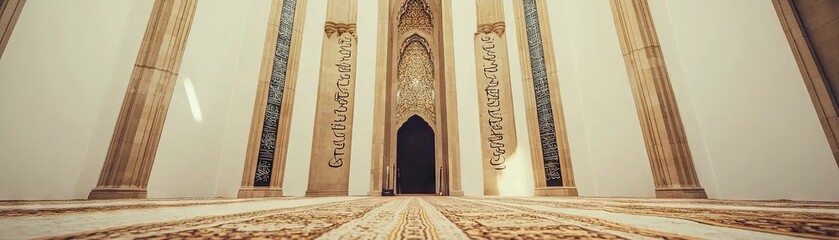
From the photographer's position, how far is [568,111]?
4367 mm

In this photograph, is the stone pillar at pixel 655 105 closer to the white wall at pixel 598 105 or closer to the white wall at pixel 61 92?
the white wall at pixel 598 105

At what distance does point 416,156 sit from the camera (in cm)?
975

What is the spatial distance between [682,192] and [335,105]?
174 inches

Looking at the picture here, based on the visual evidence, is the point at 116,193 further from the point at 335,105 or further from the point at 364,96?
the point at 364,96

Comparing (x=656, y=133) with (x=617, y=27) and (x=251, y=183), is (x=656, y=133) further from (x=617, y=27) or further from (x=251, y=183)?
(x=251, y=183)

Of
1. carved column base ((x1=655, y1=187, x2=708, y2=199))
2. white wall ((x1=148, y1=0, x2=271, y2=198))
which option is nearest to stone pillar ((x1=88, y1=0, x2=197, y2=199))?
white wall ((x1=148, y1=0, x2=271, y2=198))

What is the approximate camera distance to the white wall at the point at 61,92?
238 cm

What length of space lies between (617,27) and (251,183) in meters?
5.05

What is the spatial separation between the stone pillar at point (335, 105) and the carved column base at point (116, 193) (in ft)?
5.79

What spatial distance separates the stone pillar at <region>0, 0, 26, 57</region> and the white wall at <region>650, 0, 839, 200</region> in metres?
5.99

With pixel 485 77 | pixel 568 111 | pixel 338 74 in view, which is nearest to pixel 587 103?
pixel 568 111

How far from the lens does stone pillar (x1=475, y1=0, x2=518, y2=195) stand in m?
4.73

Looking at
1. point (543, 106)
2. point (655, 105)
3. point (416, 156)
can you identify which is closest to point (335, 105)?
point (543, 106)

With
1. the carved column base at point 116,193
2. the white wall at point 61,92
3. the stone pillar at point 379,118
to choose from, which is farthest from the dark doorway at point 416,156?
the white wall at point 61,92
